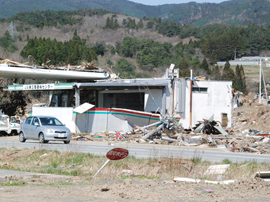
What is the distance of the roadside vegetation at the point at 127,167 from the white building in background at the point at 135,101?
22.2 metres

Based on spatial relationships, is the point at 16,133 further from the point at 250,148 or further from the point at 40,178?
the point at 40,178

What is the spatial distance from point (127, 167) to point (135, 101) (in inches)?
1444

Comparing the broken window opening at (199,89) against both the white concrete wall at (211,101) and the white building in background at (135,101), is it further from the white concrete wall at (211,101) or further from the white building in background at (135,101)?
the white concrete wall at (211,101)

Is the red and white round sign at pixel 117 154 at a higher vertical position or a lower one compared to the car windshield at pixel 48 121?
higher

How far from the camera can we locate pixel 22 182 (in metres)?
11.6

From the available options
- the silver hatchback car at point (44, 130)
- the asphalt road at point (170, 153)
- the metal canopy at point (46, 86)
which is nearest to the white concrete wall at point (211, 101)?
the metal canopy at point (46, 86)

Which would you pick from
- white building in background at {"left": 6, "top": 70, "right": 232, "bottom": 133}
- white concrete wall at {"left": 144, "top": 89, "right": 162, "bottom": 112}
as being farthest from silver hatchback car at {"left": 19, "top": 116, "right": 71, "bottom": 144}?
white concrete wall at {"left": 144, "top": 89, "right": 162, "bottom": 112}

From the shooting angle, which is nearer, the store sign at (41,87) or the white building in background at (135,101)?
the white building in background at (135,101)

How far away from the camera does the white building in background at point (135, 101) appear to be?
135 ft

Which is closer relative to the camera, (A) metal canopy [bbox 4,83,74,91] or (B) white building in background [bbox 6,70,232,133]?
(B) white building in background [bbox 6,70,232,133]

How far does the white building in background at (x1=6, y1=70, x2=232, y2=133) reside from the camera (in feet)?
135

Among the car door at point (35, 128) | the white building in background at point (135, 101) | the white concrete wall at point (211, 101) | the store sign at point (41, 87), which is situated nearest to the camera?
the car door at point (35, 128)

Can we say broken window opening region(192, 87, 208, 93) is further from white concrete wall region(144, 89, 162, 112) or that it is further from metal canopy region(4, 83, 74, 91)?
metal canopy region(4, 83, 74, 91)

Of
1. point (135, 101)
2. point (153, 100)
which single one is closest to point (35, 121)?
point (153, 100)
